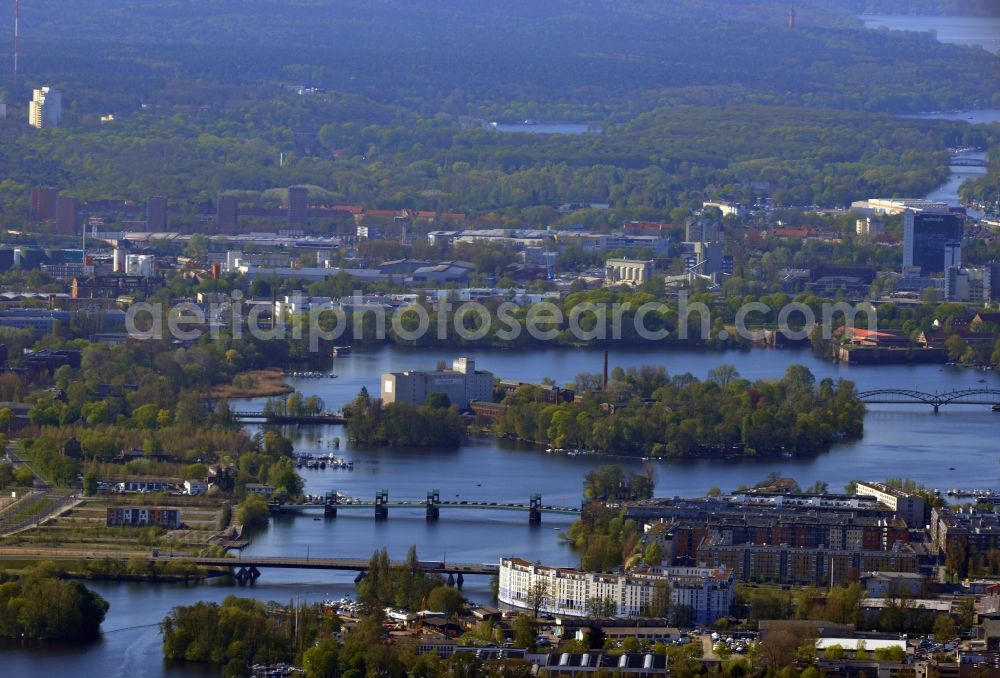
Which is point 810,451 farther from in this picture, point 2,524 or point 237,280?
point 237,280

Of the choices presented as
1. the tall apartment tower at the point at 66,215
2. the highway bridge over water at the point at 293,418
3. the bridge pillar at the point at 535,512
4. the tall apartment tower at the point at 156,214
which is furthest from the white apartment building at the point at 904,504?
the tall apartment tower at the point at 156,214

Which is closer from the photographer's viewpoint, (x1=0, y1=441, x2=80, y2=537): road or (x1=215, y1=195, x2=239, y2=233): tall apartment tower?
(x1=0, y1=441, x2=80, y2=537): road

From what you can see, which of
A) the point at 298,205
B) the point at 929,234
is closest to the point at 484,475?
the point at 929,234

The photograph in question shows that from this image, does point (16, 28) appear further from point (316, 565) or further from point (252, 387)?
point (316, 565)

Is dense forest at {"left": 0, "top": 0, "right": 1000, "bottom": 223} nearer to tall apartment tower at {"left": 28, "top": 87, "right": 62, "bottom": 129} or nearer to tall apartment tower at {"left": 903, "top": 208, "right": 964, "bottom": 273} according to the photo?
tall apartment tower at {"left": 28, "top": 87, "right": 62, "bottom": 129}

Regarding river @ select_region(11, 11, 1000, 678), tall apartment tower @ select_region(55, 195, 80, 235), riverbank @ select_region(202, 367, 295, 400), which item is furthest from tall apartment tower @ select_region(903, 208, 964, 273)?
riverbank @ select_region(202, 367, 295, 400)

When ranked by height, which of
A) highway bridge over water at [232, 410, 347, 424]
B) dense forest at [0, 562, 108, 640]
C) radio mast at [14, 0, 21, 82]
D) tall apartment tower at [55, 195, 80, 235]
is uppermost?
radio mast at [14, 0, 21, 82]
